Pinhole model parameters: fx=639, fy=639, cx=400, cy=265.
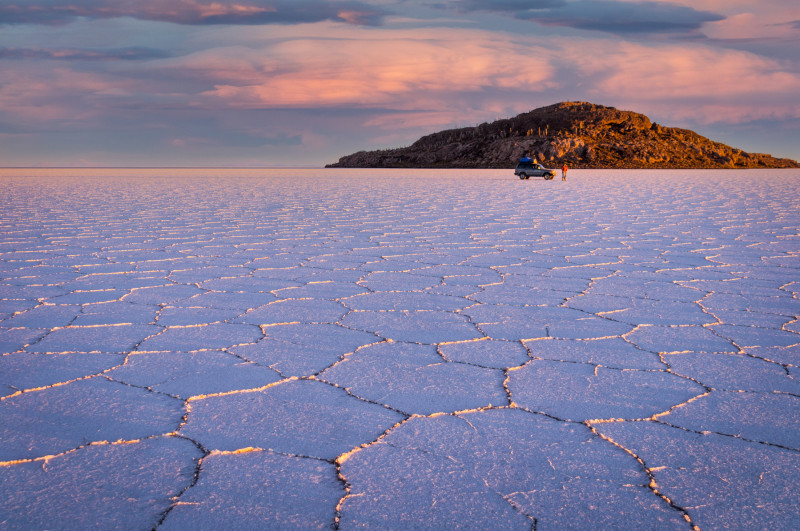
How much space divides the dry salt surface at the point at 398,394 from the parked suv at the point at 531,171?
2144cm

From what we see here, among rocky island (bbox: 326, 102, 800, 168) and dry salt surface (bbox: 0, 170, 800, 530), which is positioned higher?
rocky island (bbox: 326, 102, 800, 168)

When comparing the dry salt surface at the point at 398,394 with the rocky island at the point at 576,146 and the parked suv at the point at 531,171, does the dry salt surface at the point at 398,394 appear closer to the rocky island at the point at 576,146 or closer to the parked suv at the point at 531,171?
the parked suv at the point at 531,171

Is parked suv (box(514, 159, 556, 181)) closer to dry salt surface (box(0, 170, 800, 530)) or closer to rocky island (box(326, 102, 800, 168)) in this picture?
dry salt surface (box(0, 170, 800, 530))

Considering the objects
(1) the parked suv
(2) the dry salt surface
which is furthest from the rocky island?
(2) the dry salt surface

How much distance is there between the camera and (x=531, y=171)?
88.0 ft

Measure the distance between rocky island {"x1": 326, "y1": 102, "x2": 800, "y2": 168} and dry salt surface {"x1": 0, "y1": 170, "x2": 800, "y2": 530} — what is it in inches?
3326

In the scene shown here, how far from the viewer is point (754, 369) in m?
2.45

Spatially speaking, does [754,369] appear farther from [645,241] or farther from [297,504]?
[645,241]

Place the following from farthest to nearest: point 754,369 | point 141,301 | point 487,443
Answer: point 141,301
point 754,369
point 487,443

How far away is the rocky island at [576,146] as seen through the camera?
→ 93000 millimetres

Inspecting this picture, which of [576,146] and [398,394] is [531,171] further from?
[576,146]

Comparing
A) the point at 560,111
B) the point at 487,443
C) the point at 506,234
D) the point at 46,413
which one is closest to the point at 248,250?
the point at 506,234

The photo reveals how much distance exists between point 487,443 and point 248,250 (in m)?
4.14

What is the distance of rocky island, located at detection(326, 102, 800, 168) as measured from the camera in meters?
93.0
